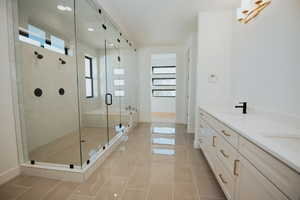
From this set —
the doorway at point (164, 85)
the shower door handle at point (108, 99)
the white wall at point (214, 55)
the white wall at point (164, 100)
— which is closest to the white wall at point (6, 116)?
the shower door handle at point (108, 99)

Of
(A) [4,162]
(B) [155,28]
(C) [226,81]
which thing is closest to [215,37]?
(C) [226,81]

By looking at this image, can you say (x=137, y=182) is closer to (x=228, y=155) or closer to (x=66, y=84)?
(x=228, y=155)

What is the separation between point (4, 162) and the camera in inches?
63.4

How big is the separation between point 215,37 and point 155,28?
1497 millimetres

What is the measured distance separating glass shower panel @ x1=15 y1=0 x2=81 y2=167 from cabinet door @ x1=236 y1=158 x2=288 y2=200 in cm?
193

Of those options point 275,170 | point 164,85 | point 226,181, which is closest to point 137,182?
point 226,181

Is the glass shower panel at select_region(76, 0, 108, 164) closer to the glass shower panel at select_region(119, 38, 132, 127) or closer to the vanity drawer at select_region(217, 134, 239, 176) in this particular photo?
the glass shower panel at select_region(119, 38, 132, 127)

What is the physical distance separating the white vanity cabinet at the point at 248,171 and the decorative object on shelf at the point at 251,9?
1539 mm

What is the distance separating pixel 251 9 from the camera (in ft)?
5.64

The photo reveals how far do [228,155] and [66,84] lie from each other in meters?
3.16

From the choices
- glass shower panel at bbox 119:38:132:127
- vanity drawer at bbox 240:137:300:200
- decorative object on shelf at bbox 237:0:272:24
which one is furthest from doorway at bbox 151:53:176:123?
vanity drawer at bbox 240:137:300:200

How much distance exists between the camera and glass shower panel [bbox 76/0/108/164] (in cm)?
233

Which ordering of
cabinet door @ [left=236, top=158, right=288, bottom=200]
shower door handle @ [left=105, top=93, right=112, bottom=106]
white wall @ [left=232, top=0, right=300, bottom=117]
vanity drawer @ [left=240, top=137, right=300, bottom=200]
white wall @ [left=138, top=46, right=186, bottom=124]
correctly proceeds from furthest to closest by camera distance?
white wall @ [left=138, top=46, right=186, bottom=124] → shower door handle @ [left=105, top=93, right=112, bottom=106] → white wall @ [left=232, top=0, right=300, bottom=117] → cabinet door @ [left=236, top=158, right=288, bottom=200] → vanity drawer @ [left=240, top=137, right=300, bottom=200]

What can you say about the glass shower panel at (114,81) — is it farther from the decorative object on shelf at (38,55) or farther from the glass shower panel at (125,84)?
the decorative object on shelf at (38,55)
